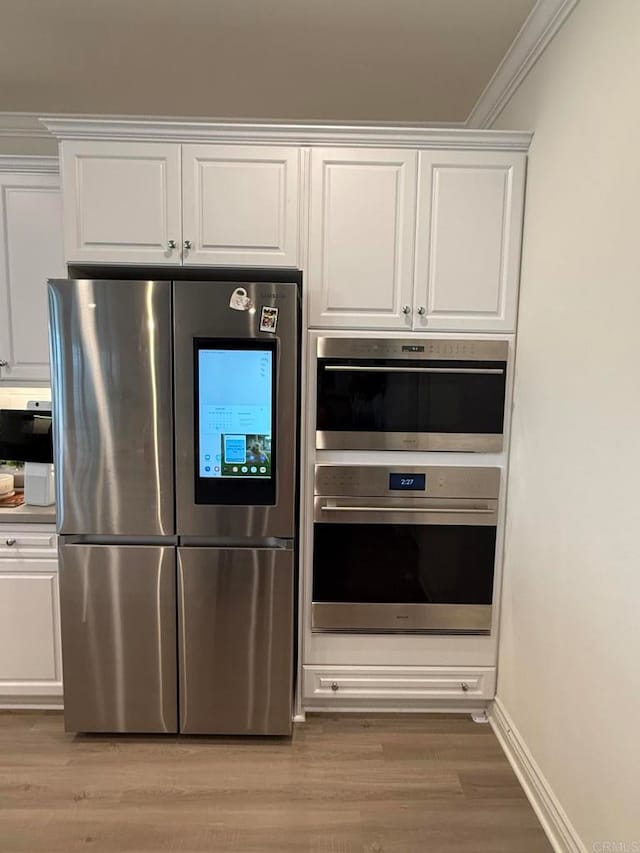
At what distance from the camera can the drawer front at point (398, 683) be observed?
226 cm

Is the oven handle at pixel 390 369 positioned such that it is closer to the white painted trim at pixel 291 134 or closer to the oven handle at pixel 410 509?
the oven handle at pixel 410 509

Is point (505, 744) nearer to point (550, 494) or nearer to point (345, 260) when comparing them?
point (550, 494)

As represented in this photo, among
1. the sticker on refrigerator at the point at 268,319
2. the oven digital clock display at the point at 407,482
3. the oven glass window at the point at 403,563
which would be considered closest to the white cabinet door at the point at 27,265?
the sticker on refrigerator at the point at 268,319

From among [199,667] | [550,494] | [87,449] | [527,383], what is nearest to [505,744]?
[550,494]

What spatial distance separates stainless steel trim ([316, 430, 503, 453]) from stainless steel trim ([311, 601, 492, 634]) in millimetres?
702

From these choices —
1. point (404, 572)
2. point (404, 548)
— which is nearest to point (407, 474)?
point (404, 548)

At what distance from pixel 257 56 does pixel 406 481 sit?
1874mm

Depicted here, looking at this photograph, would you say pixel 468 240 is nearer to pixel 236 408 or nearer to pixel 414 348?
pixel 414 348

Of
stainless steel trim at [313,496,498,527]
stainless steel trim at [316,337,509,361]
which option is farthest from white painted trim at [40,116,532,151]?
stainless steel trim at [313,496,498,527]

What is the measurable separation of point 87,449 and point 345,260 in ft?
4.14

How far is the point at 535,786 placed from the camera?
1.84m

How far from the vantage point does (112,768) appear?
6.54ft

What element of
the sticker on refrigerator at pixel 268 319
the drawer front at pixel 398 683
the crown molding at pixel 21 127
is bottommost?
the drawer front at pixel 398 683

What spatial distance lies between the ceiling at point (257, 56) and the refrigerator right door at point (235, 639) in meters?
2.00
